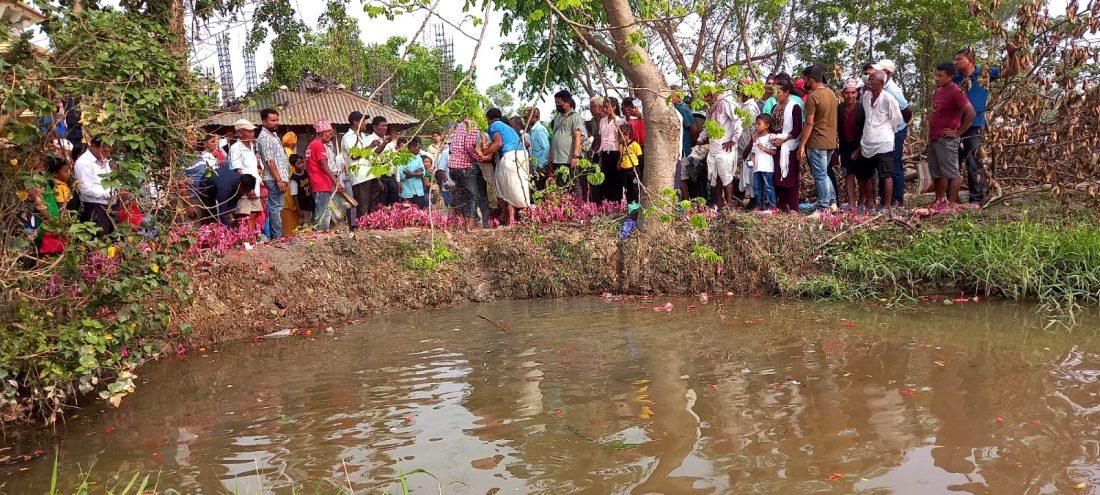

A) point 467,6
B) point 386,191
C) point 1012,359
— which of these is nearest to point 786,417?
point 1012,359

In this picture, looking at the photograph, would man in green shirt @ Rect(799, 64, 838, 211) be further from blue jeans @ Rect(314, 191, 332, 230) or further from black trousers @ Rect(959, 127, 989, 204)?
blue jeans @ Rect(314, 191, 332, 230)

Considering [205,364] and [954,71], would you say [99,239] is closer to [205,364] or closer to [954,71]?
[205,364]

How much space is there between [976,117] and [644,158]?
3.66m

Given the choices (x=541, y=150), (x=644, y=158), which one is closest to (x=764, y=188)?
(x=644, y=158)

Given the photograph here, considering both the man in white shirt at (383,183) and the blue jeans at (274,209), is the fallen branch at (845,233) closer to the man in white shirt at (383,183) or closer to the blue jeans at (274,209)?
the man in white shirt at (383,183)

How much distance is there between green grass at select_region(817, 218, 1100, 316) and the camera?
6840mm

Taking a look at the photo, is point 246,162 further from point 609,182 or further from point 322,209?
point 609,182

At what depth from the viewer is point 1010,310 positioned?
681 cm

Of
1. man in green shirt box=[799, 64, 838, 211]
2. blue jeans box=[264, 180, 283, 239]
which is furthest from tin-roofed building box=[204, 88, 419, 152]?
man in green shirt box=[799, 64, 838, 211]

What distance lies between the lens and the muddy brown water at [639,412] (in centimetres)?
377

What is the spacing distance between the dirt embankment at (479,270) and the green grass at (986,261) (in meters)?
Result: 0.65

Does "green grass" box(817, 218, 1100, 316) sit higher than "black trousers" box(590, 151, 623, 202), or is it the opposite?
"black trousers" box(590, 151, 623, 202)

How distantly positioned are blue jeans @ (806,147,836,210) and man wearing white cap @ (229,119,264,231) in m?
6.41

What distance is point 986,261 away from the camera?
720 cm
